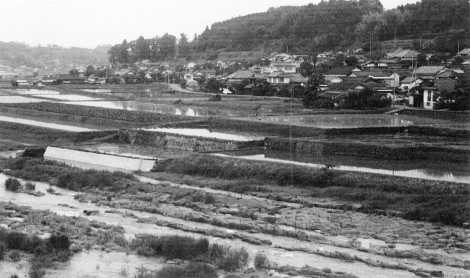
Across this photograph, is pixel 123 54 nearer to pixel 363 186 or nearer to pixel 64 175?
pixel 64 175

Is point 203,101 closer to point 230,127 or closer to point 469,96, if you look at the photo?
point 230,127

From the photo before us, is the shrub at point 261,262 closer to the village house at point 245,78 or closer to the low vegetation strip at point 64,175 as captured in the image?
the low vegetation strip at point 64,175

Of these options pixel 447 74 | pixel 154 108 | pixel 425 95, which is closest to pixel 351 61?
pixel 447 74

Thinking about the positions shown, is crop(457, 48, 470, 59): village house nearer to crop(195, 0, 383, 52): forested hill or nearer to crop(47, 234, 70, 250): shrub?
crop(195, 0, 383, 52): forested hill

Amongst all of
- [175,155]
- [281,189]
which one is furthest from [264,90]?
[281,189]

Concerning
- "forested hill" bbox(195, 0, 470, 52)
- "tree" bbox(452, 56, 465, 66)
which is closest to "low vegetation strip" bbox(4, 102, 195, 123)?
"tree" bbox(452, 56, 465, 66)
